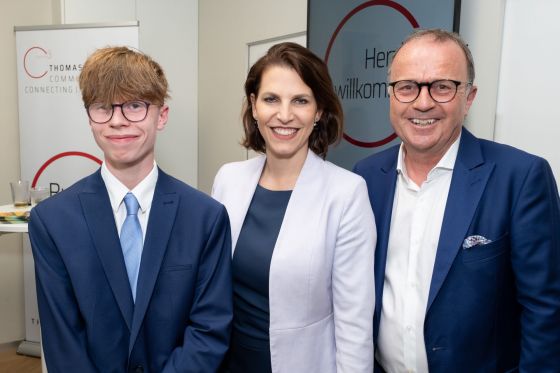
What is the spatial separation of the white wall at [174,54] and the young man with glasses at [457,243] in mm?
3124

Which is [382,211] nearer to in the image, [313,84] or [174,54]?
[313,84]

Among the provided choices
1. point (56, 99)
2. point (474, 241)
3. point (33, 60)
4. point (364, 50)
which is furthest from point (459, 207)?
point (33, 60)

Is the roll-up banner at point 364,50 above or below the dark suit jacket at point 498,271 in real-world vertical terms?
above

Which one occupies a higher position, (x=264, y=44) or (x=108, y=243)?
(x=264, y=44)

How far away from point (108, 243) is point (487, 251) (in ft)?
3.28

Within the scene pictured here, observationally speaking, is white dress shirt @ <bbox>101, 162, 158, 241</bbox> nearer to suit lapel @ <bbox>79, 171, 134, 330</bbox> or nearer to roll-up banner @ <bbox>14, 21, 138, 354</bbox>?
suit lapel @ <bbox>79, 171, 134, 330</bbox>

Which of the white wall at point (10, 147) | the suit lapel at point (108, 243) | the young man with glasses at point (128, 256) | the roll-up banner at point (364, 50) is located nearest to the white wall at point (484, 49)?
the roll-up banner at point (364, 50)

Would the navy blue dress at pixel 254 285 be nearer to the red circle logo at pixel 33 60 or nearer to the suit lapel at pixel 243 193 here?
the suit lapel at pixel 243 193

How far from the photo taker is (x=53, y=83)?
3430 millimetres

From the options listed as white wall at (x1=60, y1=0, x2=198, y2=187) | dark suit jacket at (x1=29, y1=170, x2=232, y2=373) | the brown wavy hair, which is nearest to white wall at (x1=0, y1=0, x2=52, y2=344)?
white wall at (x1=60, y1=0, x2=198, y2=187)

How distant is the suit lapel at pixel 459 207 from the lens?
4.23ft

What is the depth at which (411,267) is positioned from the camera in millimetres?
1375

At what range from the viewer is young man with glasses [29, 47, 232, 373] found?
3.86 ft

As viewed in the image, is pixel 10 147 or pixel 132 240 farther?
pixel 10 147
